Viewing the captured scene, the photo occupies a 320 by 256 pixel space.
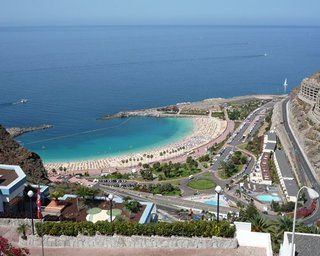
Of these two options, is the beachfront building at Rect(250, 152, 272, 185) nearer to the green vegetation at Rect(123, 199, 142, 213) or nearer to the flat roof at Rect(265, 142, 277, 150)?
the flat roof at Rect(265, 142, 277, 150)

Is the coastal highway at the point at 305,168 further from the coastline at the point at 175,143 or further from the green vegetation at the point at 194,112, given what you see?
the green vegetation at the point at 194,112

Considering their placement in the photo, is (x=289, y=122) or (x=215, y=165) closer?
(x=215, y=165)

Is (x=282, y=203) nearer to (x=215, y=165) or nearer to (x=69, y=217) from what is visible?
(x=215, y=165)

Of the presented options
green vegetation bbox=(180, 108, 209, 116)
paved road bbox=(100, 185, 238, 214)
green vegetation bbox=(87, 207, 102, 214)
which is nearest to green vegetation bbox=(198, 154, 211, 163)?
paved road bbox=(100, 185, 238, 214)

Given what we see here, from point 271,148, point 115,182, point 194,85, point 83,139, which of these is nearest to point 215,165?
point 271,148

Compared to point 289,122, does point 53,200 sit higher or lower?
higher

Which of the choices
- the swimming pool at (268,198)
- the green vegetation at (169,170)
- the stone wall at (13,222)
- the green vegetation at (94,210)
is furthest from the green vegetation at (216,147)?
the stone wall at (13,222)

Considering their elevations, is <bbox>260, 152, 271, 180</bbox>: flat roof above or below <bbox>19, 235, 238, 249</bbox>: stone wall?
below
